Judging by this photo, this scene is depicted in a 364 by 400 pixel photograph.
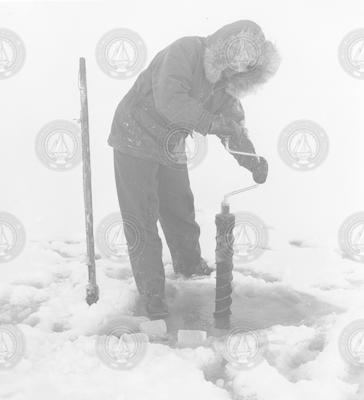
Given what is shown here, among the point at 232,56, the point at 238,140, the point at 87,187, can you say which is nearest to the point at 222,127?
the point at 238,140

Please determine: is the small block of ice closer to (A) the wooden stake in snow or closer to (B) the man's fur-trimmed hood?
(A) the wooden stake in snow

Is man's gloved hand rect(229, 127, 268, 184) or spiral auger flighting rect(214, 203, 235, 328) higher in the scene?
man's gloved hand rect(229, 127, 268, 184)

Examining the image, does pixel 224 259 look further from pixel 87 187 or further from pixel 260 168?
pixel 87 187

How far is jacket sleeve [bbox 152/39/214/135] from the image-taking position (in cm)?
155

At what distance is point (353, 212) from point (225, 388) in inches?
30.7

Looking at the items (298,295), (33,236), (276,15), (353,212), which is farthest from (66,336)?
(276,15)

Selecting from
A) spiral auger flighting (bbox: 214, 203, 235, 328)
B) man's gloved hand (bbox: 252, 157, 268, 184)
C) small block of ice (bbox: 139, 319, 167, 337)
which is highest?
man's gloved hand (bbox: 252, 157, 268, 184)

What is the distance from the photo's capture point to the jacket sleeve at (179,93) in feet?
5.08

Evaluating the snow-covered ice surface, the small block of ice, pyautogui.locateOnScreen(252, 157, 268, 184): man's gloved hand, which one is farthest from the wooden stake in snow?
pyautogui.locateOnScreen(252, 157, 268, 184): man's gloved hand

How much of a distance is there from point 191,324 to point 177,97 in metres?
0.73

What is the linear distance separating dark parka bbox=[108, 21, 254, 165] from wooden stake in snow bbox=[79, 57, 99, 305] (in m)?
0.09

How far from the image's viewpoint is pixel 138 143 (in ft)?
5.62

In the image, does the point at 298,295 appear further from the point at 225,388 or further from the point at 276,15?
the point at 276,15

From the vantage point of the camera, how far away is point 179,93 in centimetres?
156
